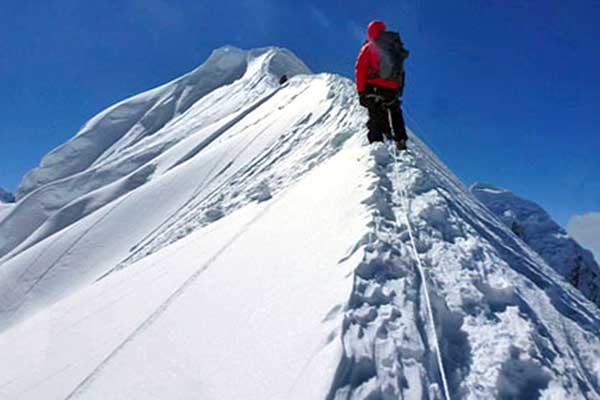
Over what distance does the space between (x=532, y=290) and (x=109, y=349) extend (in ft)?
14.8

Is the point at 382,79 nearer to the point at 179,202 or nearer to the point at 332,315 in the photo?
the point at 332,315

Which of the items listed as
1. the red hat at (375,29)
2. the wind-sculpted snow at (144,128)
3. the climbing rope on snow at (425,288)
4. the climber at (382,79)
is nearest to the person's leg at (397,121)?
the climber at (382,79)

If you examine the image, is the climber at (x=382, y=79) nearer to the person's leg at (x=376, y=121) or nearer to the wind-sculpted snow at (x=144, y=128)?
the person's leg at (x=376, y=121)

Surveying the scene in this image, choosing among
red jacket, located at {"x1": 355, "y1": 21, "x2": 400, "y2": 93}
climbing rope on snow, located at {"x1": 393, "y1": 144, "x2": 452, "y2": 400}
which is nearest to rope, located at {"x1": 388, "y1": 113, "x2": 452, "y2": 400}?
climbing rope on snow, located at {"x1": 393, "y1": 144, "x2": 452, "y2": 400}

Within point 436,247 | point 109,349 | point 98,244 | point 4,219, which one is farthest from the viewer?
point 4,219

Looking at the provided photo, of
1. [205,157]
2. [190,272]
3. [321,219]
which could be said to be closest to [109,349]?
[190,272]

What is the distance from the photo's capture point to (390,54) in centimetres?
711

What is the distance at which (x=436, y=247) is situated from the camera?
448cm

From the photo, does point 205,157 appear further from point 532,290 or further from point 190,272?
point 532,290

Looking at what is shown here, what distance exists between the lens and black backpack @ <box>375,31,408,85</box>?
23.3 ft

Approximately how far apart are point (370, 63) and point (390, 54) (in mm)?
381

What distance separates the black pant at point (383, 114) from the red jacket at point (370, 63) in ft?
0.36

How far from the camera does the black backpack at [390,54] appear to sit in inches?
280

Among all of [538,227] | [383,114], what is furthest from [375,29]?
[538,227]
